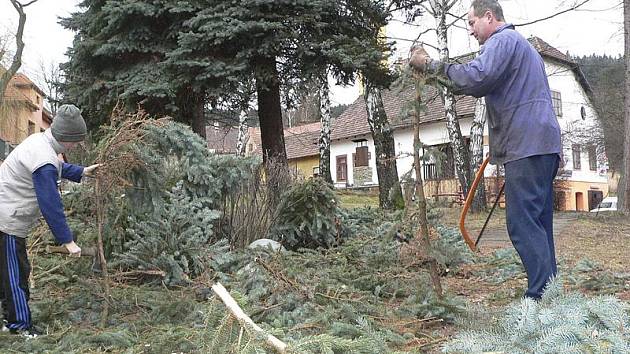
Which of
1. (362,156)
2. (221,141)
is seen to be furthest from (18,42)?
(362,156)

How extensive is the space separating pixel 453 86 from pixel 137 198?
2.68m

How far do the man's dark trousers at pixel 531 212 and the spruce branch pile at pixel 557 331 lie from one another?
0.41 meters

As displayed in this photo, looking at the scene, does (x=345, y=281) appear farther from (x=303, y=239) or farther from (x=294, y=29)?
(x=294, y=29)

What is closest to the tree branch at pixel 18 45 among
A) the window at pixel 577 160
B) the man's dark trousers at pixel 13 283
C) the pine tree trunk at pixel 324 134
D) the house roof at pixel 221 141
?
the house roof at pixel 221 141

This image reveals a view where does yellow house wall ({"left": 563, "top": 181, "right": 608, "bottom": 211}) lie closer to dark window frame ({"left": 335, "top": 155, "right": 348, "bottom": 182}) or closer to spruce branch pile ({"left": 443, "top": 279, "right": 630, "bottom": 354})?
dark window frame ({"left": 335, "top": 155, "right": 348, "bottom": 182})

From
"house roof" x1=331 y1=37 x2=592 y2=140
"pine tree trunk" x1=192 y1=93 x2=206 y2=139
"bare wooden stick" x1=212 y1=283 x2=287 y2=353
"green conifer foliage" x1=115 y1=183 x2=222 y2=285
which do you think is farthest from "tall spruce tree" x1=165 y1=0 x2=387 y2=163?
"house roof" x1=331 y1=37 x2=592 y2=140

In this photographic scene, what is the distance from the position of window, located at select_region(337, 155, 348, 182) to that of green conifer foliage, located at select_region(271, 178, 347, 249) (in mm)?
26820

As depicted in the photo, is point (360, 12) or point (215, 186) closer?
point (215, 186)

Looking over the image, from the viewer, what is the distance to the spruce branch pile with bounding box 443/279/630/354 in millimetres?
2318

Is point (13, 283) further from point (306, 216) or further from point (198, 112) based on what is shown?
point (198, 112)

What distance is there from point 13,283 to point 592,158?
107 feet

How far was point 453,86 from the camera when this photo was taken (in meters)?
3.51

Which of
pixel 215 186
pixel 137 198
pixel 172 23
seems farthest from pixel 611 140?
pixel 137 198

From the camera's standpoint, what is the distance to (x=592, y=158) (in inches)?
1256
